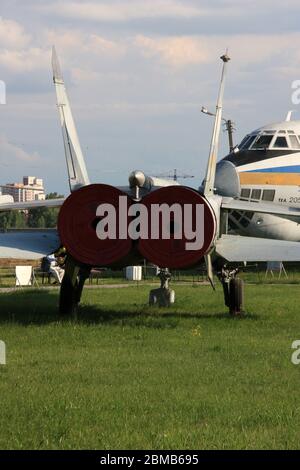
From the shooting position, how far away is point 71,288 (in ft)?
58.2

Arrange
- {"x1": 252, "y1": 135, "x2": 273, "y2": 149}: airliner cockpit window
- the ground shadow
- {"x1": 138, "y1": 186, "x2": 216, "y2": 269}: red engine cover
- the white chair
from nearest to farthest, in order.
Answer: {"x1": 138, "y1": 186, "x2": 216, "y2": 269}: red engine cover → the ground shadow → {"x1": 252, "y1": 135, "x2": 273, "y2": 149}: airliner cockpit window → the white chair

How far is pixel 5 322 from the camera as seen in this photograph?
16.5m

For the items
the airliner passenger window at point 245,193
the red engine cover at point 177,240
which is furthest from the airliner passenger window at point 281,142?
the red engine cover at point 177,240

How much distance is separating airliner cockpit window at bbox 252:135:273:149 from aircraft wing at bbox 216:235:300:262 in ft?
30.5

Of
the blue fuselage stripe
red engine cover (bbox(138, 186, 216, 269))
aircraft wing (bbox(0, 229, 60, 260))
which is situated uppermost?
red engine cover (bbox(138, 186, 216, 269))

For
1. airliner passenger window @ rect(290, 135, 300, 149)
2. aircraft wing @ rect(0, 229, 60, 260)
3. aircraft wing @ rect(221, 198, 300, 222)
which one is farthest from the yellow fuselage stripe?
aircraft wing @ rect(0, 229, 60, 260)

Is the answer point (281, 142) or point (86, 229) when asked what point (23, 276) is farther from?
point (86, 229)

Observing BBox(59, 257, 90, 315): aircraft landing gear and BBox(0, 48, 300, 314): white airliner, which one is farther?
BBox(59, 257, 90, 315): aircraft landing gear

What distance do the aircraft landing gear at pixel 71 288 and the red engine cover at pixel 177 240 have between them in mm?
2170

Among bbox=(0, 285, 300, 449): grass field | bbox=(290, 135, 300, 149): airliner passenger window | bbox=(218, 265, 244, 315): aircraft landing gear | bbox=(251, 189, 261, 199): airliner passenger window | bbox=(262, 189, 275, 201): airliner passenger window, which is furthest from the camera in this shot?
bbox=(290, 135, 300, 149): airliner passenger window

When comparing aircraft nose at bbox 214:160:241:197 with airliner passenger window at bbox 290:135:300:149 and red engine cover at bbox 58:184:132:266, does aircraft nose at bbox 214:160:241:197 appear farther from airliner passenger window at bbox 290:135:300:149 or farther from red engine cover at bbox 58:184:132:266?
red engine cover at bbox 58:184:132:266

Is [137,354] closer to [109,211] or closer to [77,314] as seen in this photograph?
[109,211]

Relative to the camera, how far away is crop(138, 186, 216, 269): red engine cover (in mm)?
15422

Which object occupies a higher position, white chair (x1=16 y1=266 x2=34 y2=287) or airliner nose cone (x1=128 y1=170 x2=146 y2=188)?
airliner nose cone (x1=128 y1=170 x2=146 y2=188)
